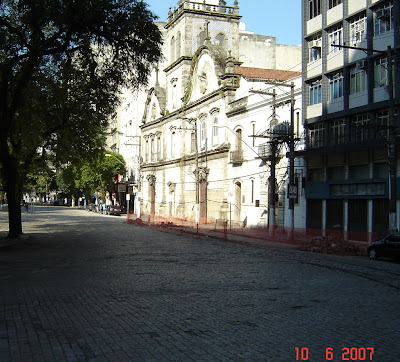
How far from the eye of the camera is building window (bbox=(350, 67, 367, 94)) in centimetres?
2747

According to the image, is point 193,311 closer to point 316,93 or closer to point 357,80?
point 357,80

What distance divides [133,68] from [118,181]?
5624cm

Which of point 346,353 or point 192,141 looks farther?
point 192,141

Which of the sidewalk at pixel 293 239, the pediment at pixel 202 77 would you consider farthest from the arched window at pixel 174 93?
the sidewalk at pixel 293 239

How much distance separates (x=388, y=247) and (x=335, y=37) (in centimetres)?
1551

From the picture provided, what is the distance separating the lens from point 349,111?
28.2m

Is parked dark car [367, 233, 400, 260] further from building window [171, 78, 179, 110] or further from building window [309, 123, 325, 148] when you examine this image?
building window [171, 78, 179, 110]

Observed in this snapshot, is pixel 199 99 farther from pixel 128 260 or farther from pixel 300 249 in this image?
pixel 128 260

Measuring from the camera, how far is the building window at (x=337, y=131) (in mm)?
28880

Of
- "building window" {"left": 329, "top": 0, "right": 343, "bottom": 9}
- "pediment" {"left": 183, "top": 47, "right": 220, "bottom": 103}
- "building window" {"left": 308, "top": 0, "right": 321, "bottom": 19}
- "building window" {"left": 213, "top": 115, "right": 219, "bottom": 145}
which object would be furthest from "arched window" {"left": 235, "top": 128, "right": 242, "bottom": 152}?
"building window" {"left": 329, "top": 0, "right": 343, "bottom": 9}

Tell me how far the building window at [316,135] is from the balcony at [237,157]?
912cm

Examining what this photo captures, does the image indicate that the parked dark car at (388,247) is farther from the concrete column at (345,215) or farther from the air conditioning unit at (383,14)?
the air conditioning unit at (383,14)

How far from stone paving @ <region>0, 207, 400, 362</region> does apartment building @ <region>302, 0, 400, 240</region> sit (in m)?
11.8

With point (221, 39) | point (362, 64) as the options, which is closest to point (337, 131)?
point (362, 64)
